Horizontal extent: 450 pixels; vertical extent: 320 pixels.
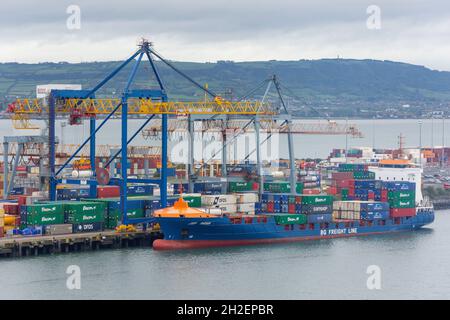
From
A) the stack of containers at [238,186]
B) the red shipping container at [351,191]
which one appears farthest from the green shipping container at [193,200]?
the red shipping container at [351,191]

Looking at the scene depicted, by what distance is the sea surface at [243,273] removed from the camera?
111 feet

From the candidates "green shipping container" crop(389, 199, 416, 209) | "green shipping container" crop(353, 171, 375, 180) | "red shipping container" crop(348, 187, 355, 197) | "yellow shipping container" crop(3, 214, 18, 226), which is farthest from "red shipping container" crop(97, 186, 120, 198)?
"green shipping container" crop(353, 171, 375, 180)

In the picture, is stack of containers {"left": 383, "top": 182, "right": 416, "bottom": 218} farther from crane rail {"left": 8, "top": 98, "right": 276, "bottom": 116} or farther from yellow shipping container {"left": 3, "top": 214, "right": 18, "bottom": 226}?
yellow shipping container {"left": 3, "top": 214, "right": 18, "bottom": 226}

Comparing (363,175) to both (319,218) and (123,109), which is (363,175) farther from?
(123,109)

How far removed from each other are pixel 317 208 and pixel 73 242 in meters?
12.5

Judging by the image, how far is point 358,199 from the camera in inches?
2175

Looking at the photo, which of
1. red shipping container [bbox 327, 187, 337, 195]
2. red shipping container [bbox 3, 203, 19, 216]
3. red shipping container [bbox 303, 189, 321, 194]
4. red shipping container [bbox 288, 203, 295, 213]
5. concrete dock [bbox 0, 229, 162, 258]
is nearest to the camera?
concrete dock [bbox 0, 229, 162, 258]

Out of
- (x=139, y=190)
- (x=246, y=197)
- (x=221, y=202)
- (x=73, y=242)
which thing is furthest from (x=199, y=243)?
(x=139, y=190)

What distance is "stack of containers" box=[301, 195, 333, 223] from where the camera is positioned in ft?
161

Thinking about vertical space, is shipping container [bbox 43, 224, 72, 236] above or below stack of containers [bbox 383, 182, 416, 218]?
below

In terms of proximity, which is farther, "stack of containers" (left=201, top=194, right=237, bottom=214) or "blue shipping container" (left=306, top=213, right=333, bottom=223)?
"blue shipping container" (left=306, top=213, right=333, bottom=223)

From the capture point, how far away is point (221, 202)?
47.9 m

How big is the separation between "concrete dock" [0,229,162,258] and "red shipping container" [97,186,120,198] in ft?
12.4
